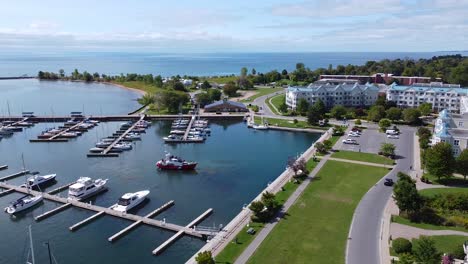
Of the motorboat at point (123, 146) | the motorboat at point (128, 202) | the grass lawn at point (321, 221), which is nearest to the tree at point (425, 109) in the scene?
the grass lawn at point (321, 221)

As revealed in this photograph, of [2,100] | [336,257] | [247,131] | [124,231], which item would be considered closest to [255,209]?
[336,257]

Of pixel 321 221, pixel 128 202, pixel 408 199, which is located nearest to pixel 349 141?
pixel 408 199

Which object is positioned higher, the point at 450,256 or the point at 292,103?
the point at 292,103

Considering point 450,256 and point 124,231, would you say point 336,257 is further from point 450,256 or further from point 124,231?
point 124,231

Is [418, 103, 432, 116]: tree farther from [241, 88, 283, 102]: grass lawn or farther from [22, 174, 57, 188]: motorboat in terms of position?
[22, 174, 57, 188]: motorboat

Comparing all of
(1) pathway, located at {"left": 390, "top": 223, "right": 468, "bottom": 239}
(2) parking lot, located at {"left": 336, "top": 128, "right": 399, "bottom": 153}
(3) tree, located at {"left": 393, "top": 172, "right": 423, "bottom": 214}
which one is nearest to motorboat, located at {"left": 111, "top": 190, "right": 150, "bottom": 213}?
(1) pathway, located at {"left": 390, "top": 223, "right": 468, "bottom": 239}

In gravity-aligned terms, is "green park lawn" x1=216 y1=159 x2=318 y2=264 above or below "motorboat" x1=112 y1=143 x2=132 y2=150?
below
